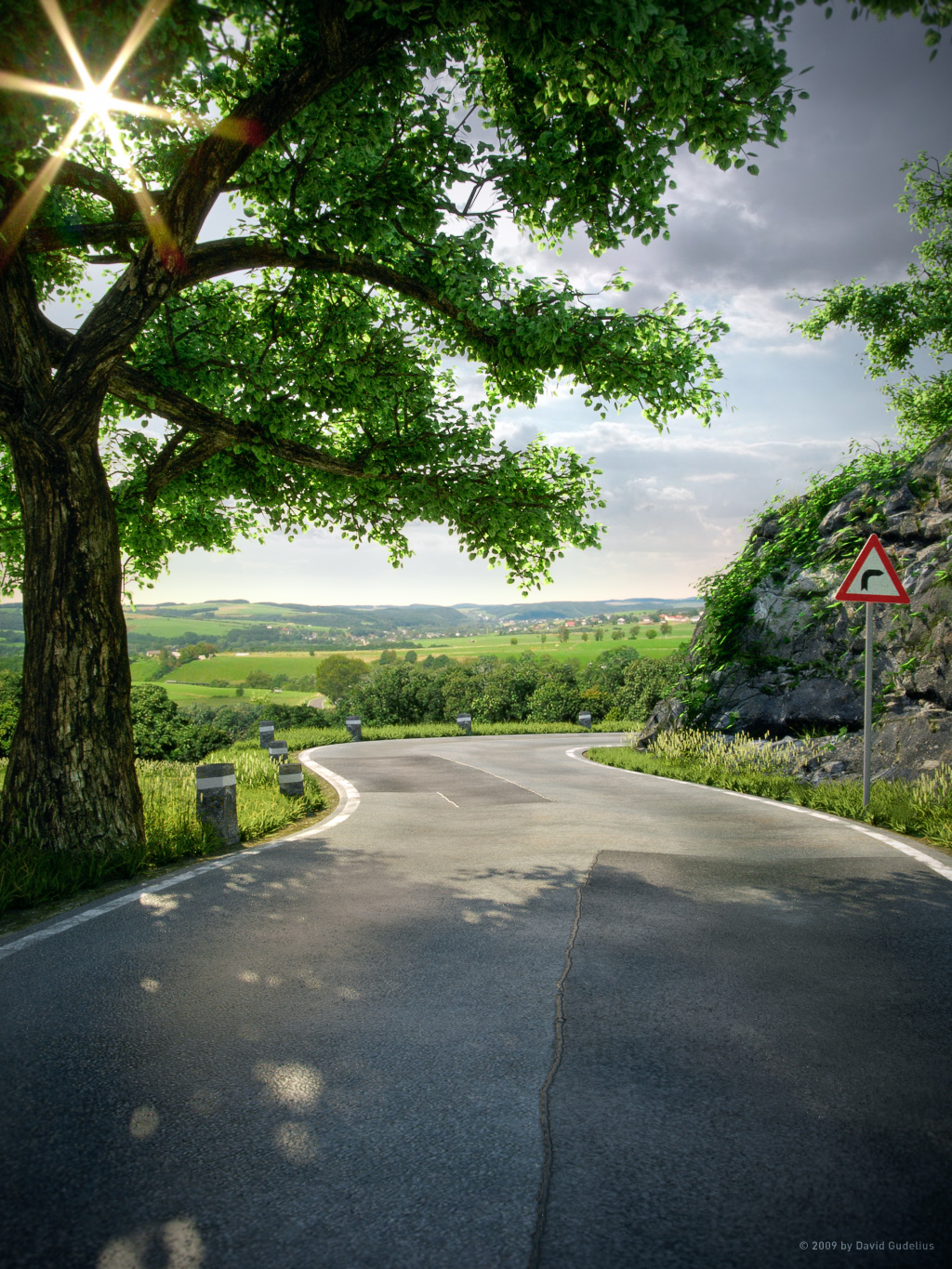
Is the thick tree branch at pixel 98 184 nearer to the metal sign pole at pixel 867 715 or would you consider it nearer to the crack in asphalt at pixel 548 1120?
the crack in asphalt at pixel 548 1120

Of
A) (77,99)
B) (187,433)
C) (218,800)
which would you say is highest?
(77,99)

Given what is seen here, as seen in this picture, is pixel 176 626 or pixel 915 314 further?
pixel 176 626

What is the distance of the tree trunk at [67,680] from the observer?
6984 mm

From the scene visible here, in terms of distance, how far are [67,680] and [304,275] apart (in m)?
5.97

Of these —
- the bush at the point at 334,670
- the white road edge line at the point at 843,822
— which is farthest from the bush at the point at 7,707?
the bush at the point at 334,670

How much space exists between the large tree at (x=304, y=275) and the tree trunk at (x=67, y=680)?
23mm

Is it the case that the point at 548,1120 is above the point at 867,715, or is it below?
below

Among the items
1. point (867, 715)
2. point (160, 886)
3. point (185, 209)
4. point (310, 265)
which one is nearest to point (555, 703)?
point (867, 715)

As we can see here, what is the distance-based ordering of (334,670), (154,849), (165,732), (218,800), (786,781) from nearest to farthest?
(154,849) → (218,800) → (786,781) → (165,732) → (334,670)

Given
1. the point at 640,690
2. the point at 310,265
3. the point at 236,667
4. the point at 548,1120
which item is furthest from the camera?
the point at 236,667

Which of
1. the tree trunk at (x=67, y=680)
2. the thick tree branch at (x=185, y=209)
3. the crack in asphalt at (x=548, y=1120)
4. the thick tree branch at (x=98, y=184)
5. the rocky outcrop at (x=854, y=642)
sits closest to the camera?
the crack in asphalt at (x=548, y=1120)

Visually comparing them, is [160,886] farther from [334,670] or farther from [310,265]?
[334,670]

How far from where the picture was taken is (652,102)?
6.77 metres

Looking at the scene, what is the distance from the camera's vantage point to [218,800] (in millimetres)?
8344
